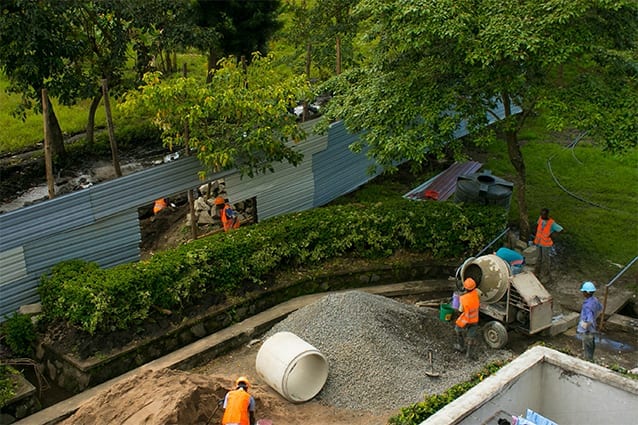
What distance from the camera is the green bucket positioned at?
13.9 metres

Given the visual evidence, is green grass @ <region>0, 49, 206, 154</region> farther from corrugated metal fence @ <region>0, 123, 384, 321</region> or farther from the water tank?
the water tank

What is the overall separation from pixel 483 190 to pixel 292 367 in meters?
8.41

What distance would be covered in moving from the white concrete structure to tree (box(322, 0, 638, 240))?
6755 mm

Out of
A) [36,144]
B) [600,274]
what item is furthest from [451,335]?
[36,144]

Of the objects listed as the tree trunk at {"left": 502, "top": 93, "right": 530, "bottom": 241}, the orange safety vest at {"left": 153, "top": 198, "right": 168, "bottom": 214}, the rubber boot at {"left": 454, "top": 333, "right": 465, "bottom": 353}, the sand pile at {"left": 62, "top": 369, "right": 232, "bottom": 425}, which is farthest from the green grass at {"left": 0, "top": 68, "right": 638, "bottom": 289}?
the sand pile at {"left": 62, "top": 369, "right": 232, "bottom": 425}

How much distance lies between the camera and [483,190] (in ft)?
58.7

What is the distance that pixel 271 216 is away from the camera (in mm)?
17688

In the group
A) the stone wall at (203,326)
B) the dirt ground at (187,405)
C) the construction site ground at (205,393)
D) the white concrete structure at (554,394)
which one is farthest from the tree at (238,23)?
the white concrete structure at (554,394)

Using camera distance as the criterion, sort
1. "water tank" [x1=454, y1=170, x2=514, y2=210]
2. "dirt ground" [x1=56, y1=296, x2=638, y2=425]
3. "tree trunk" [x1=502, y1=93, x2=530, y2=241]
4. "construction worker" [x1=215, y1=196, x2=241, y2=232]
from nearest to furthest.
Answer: "dirt ground" [x1=56, y1=296, x2=638, y2=425]
"tree trunk" [x1=502, y1=93, x2=530, y2=241]
"construction worker" [x1=215, y1=196, x2=241, y2=232]
"water tank" [x1=454, y1=170, x2=514, y2=210]

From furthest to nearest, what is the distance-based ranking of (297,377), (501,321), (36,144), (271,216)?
(36,144), (271,216), (501,321), (297,377)

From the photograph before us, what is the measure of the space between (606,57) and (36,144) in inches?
576

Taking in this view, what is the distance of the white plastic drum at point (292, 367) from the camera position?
1152 cm

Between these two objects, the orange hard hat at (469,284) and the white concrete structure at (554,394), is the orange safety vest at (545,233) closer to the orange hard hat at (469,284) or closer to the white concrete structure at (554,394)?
the orange hard hat at (469,284)

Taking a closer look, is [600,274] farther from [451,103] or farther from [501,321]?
[451,103]
